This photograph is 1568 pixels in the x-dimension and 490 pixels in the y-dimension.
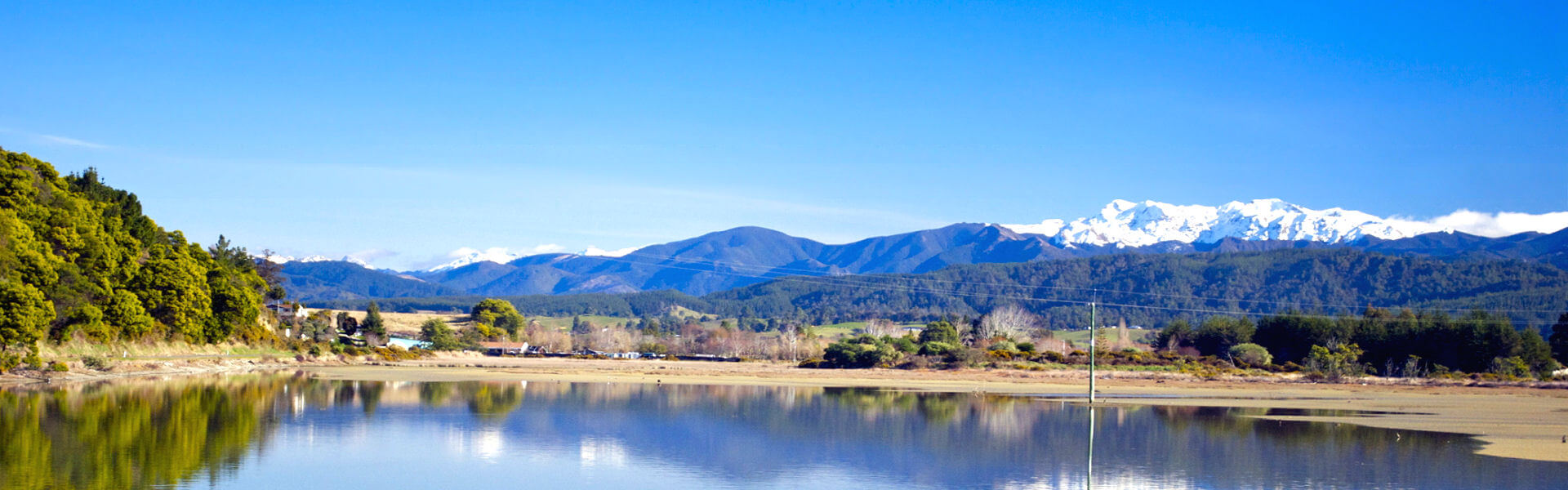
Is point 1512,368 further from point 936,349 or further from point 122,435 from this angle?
point 122,435

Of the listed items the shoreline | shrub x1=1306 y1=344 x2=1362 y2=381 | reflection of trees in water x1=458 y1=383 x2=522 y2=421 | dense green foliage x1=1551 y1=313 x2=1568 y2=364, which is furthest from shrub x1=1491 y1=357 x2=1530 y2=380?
reflection of trees in water x1=458 y1=383 x2=522 y2=421

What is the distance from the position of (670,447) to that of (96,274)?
3336cm

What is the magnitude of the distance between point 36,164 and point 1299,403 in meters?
52.4

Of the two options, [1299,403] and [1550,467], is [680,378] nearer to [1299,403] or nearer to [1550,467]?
[1299,403]

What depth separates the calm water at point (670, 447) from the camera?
20.4 m

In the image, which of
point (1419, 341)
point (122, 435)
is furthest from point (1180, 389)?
point (122, 435)

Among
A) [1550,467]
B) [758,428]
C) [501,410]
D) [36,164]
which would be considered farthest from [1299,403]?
[36,164]

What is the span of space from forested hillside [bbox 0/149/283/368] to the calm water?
4997mm

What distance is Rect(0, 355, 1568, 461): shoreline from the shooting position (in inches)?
1401

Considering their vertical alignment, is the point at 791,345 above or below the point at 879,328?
below

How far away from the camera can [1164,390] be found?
5422 cm

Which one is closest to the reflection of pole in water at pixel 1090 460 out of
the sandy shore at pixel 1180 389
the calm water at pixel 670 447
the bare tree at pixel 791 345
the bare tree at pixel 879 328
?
the calm water at pixel 670 447

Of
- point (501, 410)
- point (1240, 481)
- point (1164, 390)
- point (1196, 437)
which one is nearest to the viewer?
point (1240, 481)

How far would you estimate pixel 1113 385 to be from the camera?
5700cm
